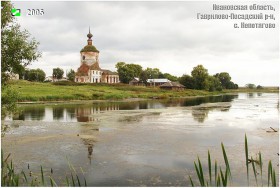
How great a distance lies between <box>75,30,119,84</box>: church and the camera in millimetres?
108312

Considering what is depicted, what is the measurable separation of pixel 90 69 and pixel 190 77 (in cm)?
3538

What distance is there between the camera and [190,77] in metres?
112

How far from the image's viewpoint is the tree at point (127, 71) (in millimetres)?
122312

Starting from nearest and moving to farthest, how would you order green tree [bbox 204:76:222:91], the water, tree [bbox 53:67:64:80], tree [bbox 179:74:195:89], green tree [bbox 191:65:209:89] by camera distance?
the water < green tree [bbox 204:76:222:91] < green tree [bbox 191:65:209:89] < tree [bbox 179:74:195:89] < tree [bbox 53:67:64:80]

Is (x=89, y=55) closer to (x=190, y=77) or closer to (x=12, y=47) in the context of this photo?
(x=190, y=77)

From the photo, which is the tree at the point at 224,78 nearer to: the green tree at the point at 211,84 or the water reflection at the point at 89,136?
the green tree at the point at 211,84

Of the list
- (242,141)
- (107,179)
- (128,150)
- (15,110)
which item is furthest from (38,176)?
(242,141)

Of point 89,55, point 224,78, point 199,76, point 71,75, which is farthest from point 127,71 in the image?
point 224,78

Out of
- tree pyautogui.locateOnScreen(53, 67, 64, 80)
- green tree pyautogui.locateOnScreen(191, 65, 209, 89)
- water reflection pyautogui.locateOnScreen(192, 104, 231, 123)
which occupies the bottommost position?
water reflection pyautogui.locateOnScreen(192, 104, 231, 123)

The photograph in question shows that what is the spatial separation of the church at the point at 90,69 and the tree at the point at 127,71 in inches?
264

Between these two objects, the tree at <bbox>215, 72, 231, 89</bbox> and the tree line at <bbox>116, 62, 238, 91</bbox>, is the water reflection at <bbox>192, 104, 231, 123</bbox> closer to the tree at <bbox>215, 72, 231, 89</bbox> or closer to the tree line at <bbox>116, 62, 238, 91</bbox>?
the tree line at <bbox>116, 62, 238, 91</bbox>

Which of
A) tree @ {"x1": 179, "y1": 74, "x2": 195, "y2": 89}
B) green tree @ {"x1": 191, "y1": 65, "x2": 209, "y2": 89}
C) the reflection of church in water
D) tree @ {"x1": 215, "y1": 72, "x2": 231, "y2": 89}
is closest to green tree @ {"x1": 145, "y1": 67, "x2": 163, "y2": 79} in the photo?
tree @ {"x1": 179, "y1": 74, "x2": 195, "y2": 89}

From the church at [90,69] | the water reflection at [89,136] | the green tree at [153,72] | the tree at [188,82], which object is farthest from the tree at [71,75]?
the water reflection at [89,136]

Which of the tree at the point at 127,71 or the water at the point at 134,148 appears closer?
the water at the point at 134,148
